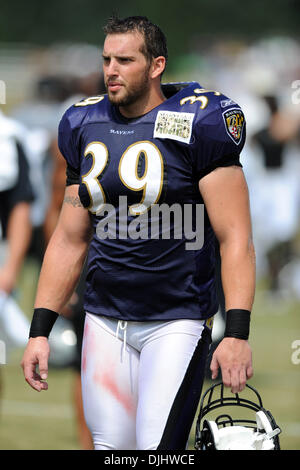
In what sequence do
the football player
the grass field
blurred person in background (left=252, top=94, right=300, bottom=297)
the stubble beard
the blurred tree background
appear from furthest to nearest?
the blurred tree background
blurred person in background (left=252, top=94, right=300, bottom=297)
the grass field
the stubble beard
the football player

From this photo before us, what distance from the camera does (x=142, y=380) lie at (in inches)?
159

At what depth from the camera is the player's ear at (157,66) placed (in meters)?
4.15

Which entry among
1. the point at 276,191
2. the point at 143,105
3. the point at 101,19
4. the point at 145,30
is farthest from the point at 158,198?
the point at 101,19

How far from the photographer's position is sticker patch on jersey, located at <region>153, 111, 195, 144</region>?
399 cm

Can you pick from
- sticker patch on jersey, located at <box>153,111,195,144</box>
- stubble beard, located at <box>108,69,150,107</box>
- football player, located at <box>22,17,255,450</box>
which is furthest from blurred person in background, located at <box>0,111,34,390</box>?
sticker patch on jersey, located at <box>153,111,195,144</box>

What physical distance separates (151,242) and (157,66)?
73 centimetres

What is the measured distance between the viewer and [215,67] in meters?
40.3

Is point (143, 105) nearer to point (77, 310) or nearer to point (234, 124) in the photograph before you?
point (234, 124)

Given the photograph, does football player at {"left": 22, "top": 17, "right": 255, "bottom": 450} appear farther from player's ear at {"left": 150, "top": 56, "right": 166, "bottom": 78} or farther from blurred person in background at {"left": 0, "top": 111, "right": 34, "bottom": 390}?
blurred person in background at {"left": 0, "top": 111, "right": 34, "bottom": 390}

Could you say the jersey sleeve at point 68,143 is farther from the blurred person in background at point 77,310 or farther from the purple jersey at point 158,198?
the blurred person in background at point 77,310

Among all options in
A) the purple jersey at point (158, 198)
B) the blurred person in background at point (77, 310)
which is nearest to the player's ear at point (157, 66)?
the purple jersey at point (158, 198)
